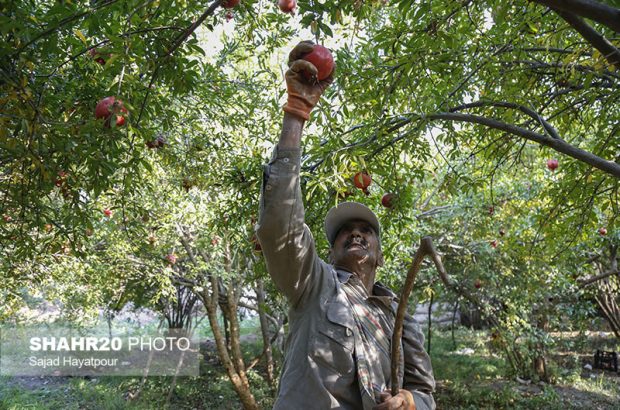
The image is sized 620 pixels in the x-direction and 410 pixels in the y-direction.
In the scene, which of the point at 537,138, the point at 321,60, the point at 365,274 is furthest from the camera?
the point at 537,138

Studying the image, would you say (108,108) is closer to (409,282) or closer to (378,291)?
(378,291)

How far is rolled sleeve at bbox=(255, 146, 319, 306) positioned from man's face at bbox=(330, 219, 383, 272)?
1.53ft

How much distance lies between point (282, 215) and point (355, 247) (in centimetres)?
63

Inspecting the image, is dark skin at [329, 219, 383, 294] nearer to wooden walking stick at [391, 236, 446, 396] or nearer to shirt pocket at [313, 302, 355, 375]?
shirt pocket at [313, 302, 355, 375]

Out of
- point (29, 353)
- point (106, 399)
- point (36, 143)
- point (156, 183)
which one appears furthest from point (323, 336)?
point (29, 353)

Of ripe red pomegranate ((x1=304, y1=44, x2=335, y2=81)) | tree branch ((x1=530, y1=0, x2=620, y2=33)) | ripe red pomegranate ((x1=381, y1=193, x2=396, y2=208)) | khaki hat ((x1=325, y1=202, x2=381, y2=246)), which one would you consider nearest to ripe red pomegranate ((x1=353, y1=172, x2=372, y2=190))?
ripe red pomegranate ((x1=381, y1=193, x2=396, y2=208))

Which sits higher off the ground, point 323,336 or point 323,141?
point 323,141

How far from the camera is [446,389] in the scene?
10039 mm

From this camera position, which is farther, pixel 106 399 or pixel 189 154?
pixel 106 399

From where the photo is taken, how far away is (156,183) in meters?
6.52

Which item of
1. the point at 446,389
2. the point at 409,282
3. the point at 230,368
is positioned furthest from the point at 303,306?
the point at 446,389

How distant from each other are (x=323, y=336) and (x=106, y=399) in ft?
30.1

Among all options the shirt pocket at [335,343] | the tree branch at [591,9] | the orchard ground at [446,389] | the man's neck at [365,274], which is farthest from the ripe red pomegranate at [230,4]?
the orchard ground at [446,389]

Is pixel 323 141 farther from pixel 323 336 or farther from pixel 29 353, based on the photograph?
pixel 29 353
